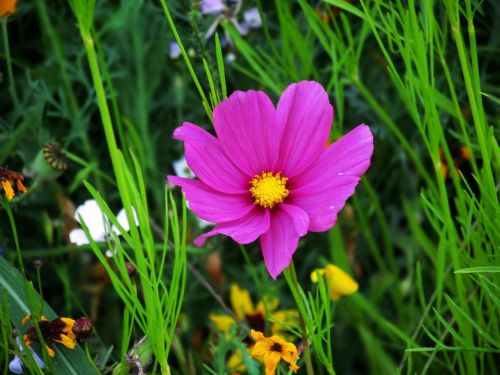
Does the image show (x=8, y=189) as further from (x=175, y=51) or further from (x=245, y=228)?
(x=175, y=51)

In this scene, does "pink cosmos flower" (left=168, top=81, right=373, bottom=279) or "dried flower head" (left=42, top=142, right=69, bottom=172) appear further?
"dried flower head" (left=42, top=142, right=69, bottom=172)

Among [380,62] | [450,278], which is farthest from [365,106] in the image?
[450,278]

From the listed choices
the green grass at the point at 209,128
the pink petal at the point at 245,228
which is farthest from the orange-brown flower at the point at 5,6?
the pink petal at the point at 245,228

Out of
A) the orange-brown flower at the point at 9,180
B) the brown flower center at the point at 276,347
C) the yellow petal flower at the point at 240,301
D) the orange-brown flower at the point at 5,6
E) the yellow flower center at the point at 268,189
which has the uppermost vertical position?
the orange-brown flower at the point at 5,6

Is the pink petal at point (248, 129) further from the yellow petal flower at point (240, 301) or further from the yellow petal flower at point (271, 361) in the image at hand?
the yellow petal flower at point (240, 301)

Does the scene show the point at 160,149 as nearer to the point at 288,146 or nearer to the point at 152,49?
the point at 152,49

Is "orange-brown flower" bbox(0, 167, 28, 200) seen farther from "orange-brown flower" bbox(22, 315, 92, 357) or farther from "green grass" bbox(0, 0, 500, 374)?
"green grass" bbox(0, 0, 500, 374)

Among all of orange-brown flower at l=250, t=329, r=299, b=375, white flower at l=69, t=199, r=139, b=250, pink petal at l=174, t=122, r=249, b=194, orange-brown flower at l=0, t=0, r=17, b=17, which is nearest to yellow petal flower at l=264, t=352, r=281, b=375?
orange-brown flower at l=250, t=329, r=299, b=375
